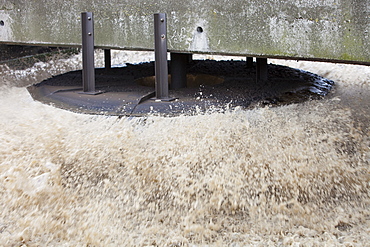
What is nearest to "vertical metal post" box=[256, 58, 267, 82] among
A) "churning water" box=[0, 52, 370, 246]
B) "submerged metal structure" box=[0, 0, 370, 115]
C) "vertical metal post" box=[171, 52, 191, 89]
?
"submerged metal structure" box=[0, 0, 370, 115]

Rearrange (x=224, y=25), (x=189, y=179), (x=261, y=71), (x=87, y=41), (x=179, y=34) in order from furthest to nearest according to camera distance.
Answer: (x=261, y=71) → (x=87, y=41) → (x=179, y=34) → (x=224, y=25) → (x=189, y=179)

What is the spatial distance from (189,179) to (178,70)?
1582 mm

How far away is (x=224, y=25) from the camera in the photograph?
10.2 ft

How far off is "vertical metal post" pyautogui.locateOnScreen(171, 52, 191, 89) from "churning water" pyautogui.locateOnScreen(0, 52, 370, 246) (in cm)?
97

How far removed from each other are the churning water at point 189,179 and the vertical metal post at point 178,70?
0.97 meters

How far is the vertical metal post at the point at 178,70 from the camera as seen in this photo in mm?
3943

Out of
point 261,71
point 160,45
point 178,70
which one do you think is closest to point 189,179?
point 160,45

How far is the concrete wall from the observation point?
2.76 meters

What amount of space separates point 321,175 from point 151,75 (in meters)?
2.40

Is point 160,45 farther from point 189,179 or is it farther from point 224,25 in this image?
point 189,179

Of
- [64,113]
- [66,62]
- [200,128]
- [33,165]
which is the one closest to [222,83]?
[200,128]

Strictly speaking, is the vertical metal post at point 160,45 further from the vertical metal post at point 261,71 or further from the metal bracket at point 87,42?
the vertical metal post at point 261,71

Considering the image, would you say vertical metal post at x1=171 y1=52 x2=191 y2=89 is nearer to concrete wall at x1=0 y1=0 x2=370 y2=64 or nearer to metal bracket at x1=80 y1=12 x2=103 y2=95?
concrete wall at x1=0 y1=0 x2=370 y2=64

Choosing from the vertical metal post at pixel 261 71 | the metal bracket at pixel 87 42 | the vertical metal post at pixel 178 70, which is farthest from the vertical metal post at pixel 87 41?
the vertical metal post at pixel 261 71
